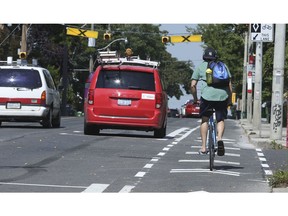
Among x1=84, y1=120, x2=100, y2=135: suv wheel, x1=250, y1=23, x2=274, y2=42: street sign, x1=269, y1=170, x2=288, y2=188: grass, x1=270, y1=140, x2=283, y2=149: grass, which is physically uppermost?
x1=250, y1=23, x2=274, y2=42: street sign

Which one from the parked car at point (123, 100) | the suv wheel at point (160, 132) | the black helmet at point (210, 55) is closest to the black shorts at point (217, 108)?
the black helmet at point (210, 55)

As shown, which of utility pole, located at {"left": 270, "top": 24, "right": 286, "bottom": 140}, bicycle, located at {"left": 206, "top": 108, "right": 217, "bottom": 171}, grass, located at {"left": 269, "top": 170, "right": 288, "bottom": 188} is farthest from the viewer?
utility pole, located at {"left": 270, "top": 24, "right": 286, "bottom": 140}

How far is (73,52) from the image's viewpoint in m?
91.1

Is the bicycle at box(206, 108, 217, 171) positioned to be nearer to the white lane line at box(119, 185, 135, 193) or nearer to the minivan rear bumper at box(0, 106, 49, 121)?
the white lane line at box(119, 185, 135, 193)

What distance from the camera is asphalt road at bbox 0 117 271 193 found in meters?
11.7

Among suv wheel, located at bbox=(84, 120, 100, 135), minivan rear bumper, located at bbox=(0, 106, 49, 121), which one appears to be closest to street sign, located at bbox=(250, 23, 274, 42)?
suv wheel, located at bbox=(84, 120, 100, 135)

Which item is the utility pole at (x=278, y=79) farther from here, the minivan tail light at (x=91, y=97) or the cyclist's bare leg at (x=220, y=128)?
the cyclist's bare leg at (x=220, y=128)

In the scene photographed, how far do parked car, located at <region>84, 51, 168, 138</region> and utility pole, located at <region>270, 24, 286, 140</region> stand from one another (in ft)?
10.3

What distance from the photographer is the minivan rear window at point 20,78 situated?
86.4 ft

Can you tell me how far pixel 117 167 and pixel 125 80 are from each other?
843cm

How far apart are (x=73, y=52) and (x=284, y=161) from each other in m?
74.9

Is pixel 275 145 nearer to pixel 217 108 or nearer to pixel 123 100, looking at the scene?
pixel 123 100

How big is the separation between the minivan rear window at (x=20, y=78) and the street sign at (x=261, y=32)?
603cm
